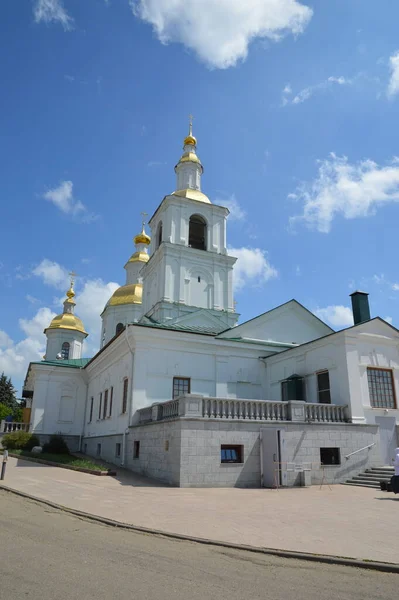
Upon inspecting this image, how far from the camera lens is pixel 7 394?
79125 millimetres

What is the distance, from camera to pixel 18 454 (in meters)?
26.2

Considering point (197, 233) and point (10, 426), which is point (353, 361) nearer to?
point (197, 233)

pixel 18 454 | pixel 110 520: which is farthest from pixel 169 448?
pixel 18 454

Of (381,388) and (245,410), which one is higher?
(381,388)

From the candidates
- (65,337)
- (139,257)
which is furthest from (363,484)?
(65,337)

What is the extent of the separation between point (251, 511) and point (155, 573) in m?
5.35

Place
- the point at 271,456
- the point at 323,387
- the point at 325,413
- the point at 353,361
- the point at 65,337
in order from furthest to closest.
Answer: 1. the point at 65,337
2. the point at 323,387
3. the point at 353,361
4. the point at 325,413
5. the point at 271,456

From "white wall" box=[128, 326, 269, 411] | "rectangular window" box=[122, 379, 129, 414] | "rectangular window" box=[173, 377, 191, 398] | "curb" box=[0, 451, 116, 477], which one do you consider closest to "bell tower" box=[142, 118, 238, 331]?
"white wall" box=[128, 326, 269, 411]

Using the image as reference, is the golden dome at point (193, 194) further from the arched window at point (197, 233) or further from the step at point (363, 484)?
the step at point (363, 484)

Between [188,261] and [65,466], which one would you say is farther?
[188,261]

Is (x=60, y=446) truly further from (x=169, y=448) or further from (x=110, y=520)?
(x=110, y=520)

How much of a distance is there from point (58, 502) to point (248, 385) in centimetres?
1388

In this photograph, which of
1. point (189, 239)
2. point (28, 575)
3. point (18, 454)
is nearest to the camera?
point (28, 575)

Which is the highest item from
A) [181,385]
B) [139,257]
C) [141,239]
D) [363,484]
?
[141,239]
